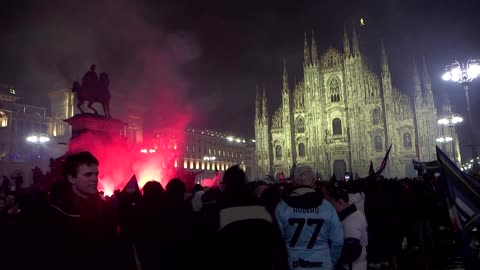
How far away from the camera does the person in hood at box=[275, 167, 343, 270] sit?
3.59 m

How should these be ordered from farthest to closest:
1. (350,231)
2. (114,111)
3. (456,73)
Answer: (114,111), (456,73), (350,231)

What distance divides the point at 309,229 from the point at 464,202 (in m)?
3.27

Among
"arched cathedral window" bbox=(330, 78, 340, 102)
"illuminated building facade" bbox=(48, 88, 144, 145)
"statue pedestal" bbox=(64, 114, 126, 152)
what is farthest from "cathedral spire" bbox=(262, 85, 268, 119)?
"statue pedestal" bbox=(64, 114, 126, 152)

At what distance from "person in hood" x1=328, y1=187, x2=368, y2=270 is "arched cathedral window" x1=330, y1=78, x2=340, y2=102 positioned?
1823 inches

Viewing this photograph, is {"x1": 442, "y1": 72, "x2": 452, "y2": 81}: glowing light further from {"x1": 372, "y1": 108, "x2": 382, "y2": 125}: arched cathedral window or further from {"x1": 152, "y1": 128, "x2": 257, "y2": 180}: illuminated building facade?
{"x1": 152, "y1": 128, "x2": 257, "y2": 180}: illuminated building facade

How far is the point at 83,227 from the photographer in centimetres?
257

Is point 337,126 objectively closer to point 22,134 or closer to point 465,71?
point 465,71

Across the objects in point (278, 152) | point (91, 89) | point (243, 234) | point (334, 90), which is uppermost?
point (334, 90)

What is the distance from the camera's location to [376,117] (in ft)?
150

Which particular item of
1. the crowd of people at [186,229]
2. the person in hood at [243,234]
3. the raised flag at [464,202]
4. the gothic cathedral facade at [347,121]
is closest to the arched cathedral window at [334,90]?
the gothic cathedral facade at [347,121]

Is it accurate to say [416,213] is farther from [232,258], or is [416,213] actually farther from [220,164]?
[220,164]

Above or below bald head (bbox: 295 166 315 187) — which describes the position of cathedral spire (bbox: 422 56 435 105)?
above

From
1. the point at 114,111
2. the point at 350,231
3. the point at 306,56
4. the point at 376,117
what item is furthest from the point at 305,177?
the point at 114,111

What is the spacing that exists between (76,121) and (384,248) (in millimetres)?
11532
